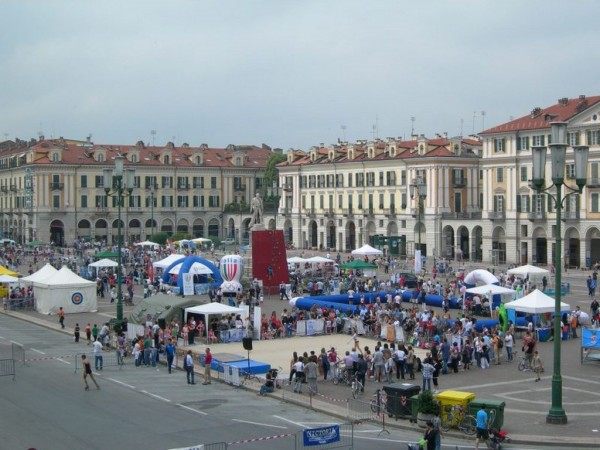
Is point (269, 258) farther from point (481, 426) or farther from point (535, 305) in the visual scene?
point (481, 426)

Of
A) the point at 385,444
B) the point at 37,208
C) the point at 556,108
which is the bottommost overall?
the point at 385,444

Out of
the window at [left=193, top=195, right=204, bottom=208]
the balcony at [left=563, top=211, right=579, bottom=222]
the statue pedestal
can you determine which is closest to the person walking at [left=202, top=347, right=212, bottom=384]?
the statue pedestal

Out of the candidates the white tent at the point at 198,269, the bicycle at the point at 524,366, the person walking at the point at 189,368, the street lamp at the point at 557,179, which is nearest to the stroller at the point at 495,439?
the street lamp at the point at 557,179

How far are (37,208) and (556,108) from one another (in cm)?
6090

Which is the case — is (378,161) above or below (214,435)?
above

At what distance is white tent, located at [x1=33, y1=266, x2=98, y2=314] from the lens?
45.6 m

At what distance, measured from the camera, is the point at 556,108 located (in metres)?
75.8

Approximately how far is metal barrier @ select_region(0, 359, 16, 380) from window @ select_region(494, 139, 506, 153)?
55918 millimetres

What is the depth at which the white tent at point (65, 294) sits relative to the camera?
45625 mm

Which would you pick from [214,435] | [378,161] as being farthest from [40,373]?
[378,161]

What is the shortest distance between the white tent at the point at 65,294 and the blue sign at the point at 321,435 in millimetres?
30189

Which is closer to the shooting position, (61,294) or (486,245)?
(61,294)

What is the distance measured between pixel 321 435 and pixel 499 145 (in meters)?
63.3

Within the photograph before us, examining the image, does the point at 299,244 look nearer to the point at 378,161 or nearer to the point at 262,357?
the point at 378,161
